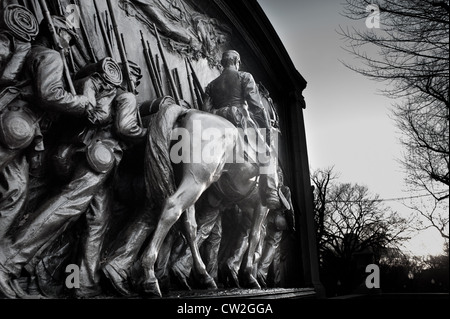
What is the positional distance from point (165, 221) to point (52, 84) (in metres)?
1.32

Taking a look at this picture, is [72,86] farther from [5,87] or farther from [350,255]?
[350,255]

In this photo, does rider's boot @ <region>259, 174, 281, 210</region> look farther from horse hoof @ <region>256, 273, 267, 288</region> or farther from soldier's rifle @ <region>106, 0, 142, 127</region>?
soldier's rifle @ <region>106, 0, 142, 127</region>

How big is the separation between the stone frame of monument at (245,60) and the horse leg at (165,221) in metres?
1.38

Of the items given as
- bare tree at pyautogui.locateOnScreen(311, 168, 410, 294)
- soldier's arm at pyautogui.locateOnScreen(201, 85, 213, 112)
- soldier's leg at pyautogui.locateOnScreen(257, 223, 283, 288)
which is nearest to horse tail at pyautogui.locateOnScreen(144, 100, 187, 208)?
soldier's arm at pyautogui.locateOnScreen(201, 85, 213, 112)

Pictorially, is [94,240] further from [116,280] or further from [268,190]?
[268,190]

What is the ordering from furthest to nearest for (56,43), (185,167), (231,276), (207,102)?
(207,102) < (231,276) < (185,167) < (56,43)

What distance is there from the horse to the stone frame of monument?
3.06ft

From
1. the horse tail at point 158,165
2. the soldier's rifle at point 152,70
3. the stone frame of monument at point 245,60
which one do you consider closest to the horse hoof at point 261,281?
the stone frame of monument at point 245,60

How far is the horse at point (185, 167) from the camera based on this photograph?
317 centimetres

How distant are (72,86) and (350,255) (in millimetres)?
18125

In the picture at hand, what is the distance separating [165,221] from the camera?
316cm

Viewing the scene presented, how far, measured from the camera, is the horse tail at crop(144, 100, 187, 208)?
10.6 feet

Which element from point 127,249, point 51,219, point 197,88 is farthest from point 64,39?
point 197,88
